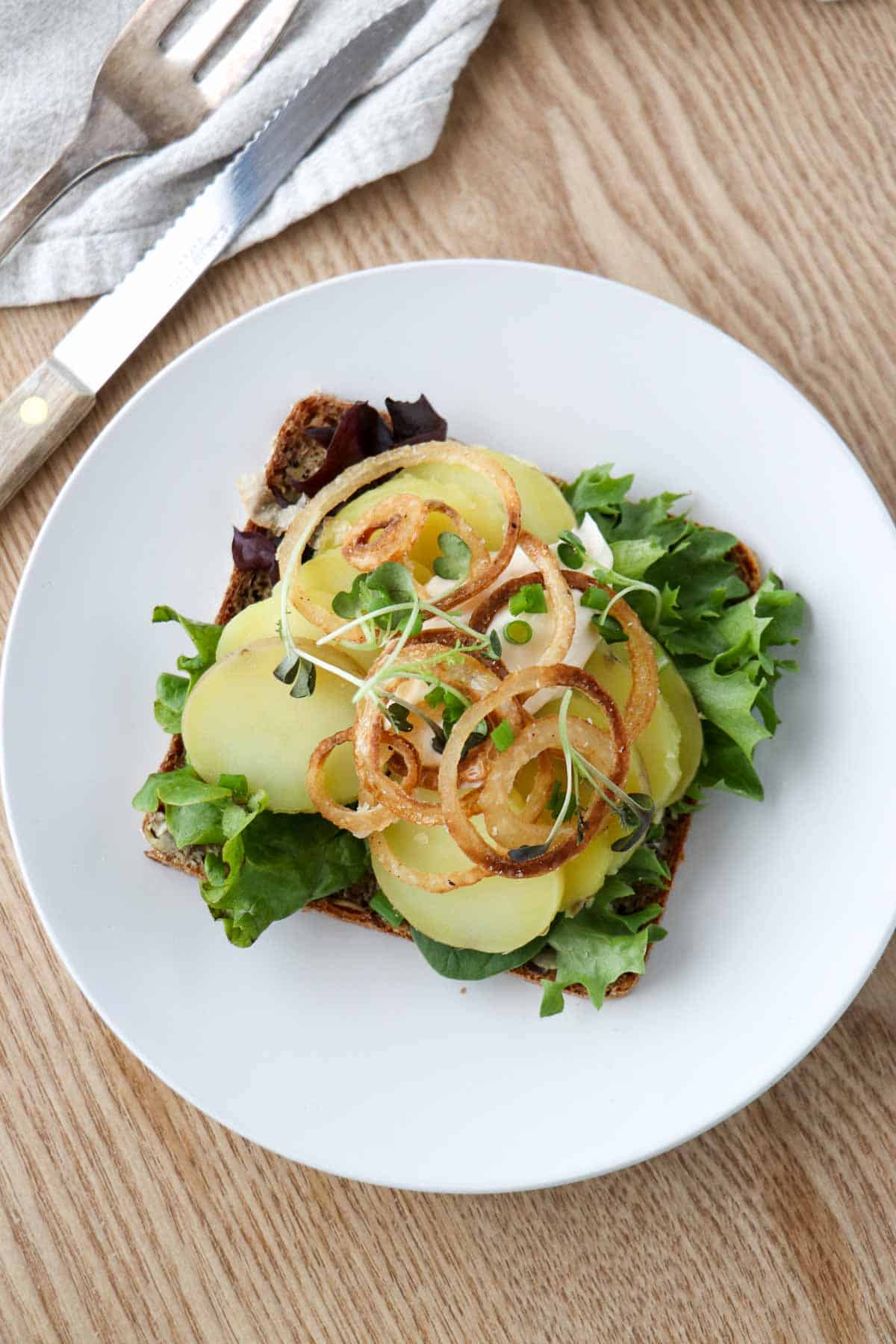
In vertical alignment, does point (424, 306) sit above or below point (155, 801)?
above

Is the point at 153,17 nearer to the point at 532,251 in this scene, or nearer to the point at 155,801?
the point at 532,251

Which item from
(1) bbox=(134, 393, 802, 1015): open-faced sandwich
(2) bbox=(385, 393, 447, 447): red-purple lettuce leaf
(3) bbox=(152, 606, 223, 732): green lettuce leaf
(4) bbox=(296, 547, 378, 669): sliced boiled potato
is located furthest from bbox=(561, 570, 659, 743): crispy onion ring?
(3) bbox=(152, 606, 223, 732): green lettuce leaf

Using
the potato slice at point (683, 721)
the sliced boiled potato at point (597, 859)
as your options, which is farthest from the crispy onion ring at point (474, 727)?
the potato slice at point (683, 721)

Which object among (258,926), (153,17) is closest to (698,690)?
(258,926)

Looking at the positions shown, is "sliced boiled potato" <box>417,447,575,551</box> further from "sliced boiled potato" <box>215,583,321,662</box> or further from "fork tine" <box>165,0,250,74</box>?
"fork tine" <box>165,0,250,74</box>

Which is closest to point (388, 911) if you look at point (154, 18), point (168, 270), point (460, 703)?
point (460, 703)

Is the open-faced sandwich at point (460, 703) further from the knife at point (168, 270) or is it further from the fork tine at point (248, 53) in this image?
the fork tine at point (248, 53)

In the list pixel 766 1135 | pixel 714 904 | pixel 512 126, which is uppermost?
pixel 512 126
